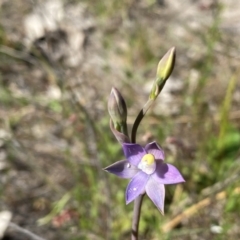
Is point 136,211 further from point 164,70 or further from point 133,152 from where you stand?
point 164,70

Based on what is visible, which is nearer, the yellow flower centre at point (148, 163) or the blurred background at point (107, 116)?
the yellow flower centre at point (148, 163)

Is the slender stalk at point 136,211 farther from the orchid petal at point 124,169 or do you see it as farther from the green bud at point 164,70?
the green bud at point 164,70

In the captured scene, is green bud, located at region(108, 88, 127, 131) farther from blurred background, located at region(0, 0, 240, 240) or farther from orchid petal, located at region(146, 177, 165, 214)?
blurred background, located at region(0, 0, 240, 240)

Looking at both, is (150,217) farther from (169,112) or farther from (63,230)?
(169,112)

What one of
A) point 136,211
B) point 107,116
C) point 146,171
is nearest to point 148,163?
point 146,171

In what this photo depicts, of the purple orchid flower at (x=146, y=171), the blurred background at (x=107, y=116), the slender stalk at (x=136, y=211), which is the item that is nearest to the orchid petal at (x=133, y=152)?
the purple orchid flower at (x=146, y=171)

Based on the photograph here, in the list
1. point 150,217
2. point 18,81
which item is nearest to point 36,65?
point 18,81

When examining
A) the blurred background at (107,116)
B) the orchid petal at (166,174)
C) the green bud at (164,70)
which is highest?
the green bud at (164,70)

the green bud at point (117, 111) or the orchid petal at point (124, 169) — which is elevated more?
the green bud at point (117, 111)
